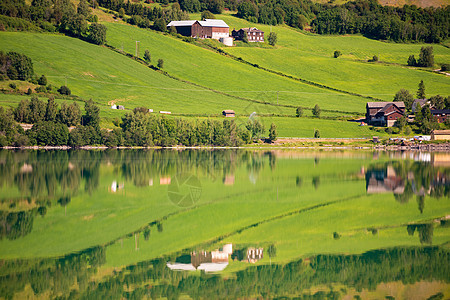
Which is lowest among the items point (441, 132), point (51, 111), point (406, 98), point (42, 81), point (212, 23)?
point (441, 132)

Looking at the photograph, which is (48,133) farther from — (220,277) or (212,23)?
(212,23)

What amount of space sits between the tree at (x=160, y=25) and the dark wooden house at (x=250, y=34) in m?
23.2

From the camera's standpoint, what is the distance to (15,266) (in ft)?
79.5

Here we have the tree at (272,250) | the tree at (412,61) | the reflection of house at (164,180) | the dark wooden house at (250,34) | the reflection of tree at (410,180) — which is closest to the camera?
the tree at (272,250)

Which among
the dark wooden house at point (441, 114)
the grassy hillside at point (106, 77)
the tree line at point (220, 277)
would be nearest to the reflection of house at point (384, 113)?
the dark wooden house at point (441, 114)

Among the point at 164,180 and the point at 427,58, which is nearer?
the point at 164,180

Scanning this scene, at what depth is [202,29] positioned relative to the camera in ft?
579

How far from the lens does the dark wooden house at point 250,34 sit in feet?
597

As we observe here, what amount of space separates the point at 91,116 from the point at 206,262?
274ft

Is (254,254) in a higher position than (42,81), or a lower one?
lower

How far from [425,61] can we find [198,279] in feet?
524

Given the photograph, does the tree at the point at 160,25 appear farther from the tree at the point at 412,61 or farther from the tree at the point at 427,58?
the tree at the point at 427,58

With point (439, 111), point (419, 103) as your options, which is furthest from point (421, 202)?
point (419, 103)

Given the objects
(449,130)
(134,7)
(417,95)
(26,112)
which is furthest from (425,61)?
(26,112)
